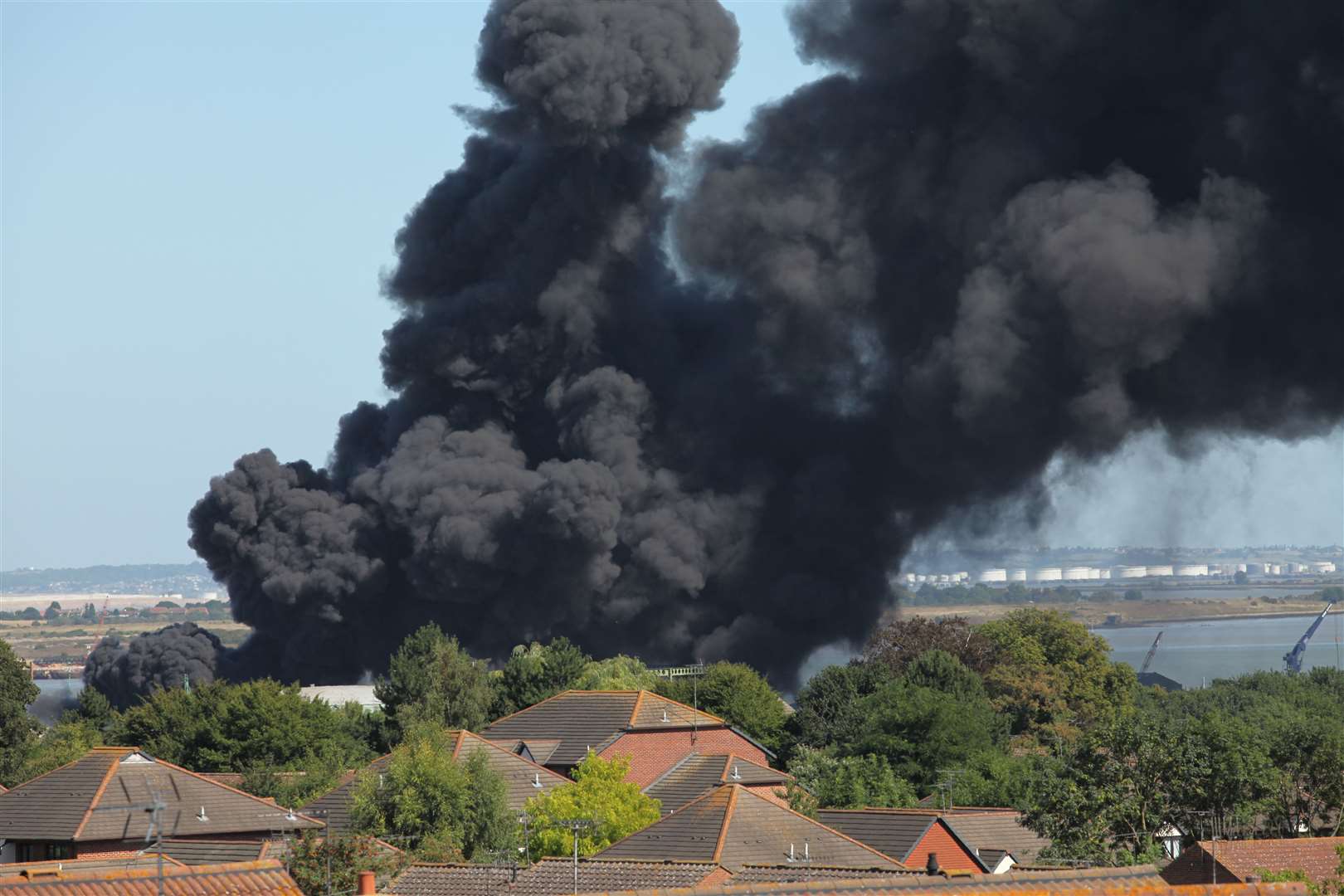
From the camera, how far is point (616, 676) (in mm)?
64688

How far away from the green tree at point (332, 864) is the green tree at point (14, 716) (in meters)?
27.0

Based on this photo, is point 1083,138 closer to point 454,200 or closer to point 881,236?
point 881,236

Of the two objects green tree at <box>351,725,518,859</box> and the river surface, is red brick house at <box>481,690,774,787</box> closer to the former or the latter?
green tree at <box>351,725,518,859</box>

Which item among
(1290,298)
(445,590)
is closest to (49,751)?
(445,590)

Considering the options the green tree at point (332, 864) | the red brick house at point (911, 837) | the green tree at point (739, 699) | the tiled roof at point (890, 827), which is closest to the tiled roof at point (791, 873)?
the green tree at point (332, 864)

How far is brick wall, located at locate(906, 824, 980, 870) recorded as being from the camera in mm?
35219

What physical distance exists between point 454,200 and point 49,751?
3153 cm

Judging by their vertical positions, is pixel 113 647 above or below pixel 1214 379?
below

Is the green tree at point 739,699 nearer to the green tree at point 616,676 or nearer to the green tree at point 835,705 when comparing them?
Result: the green tree at point 835,705

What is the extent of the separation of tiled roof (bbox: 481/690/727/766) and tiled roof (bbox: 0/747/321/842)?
11.9 metres

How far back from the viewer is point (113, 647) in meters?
81.2

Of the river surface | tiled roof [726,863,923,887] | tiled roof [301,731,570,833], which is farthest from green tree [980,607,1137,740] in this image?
the river surface

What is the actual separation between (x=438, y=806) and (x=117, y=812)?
6008mm

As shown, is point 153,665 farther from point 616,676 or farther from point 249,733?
point 249,733
